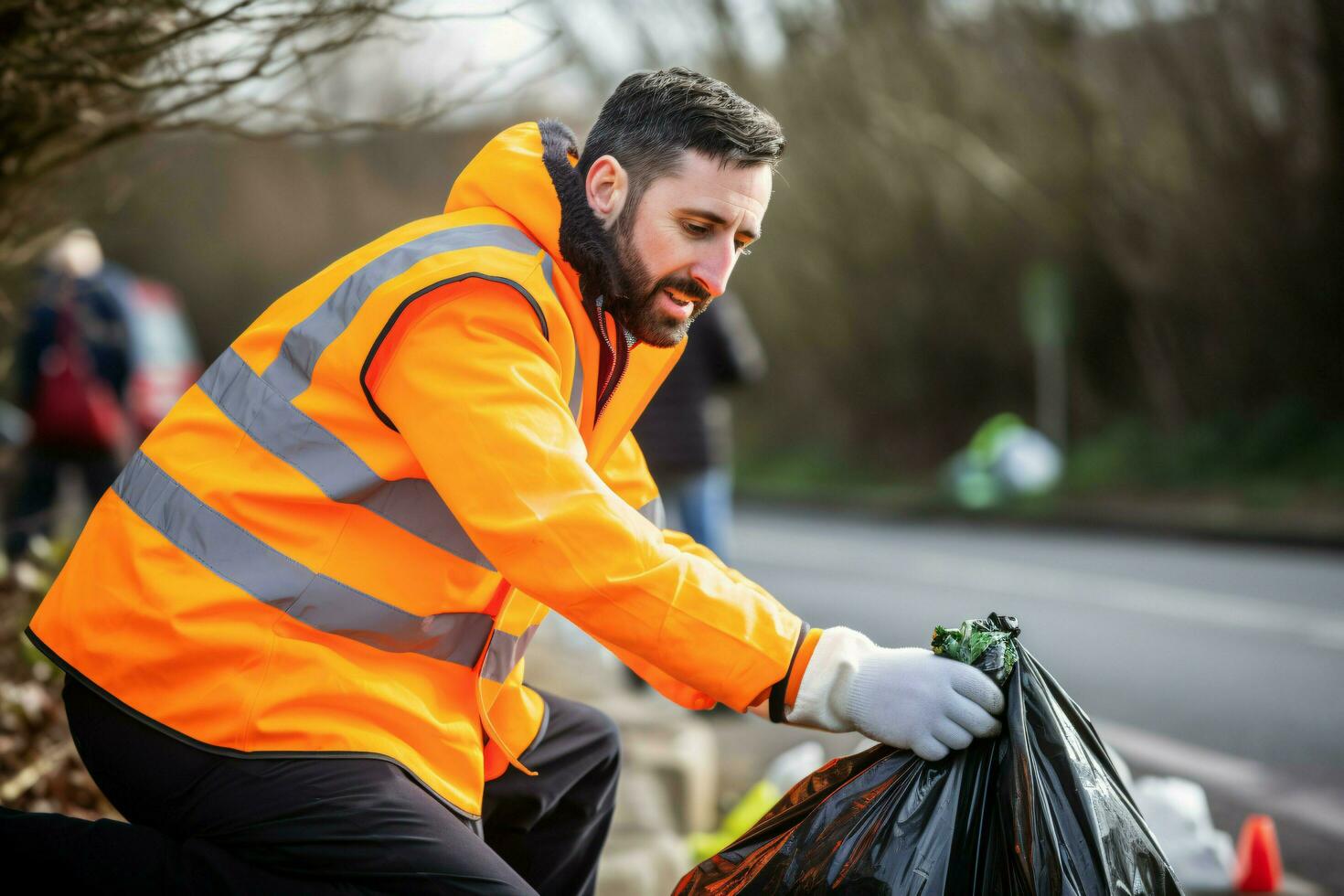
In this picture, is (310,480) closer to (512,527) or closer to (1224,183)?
(512,527)

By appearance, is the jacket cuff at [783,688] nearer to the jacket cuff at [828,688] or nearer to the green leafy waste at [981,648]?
the jacket cuff at [828,688]

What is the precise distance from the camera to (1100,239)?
595 inches

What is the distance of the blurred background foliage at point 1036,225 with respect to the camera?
13.1 metres

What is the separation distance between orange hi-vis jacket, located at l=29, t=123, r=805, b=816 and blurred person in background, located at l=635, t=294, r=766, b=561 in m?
4.58

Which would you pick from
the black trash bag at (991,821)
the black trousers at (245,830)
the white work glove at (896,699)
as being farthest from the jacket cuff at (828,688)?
the black trousers at (245,830)

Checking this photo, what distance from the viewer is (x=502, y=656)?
86.8 inches

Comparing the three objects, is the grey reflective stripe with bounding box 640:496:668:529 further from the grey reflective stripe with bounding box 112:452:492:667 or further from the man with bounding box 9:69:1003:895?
the grey reflective stripe with bounding box 112:452:492:667

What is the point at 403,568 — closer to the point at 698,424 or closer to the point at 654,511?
the point at 654,511

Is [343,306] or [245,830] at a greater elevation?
[343,306]

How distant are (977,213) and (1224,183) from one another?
353 cm

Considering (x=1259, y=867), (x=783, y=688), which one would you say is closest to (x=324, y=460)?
(x=783, y=688)

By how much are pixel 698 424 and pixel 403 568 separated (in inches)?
189

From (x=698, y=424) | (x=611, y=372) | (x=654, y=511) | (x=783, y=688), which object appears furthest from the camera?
(x=698, y=424)

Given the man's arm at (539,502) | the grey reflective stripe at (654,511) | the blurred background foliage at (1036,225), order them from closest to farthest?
the man's arm at (539,502) < the grey reflective stripe at (654,511) < the blurred background foliage at (1036,225)
